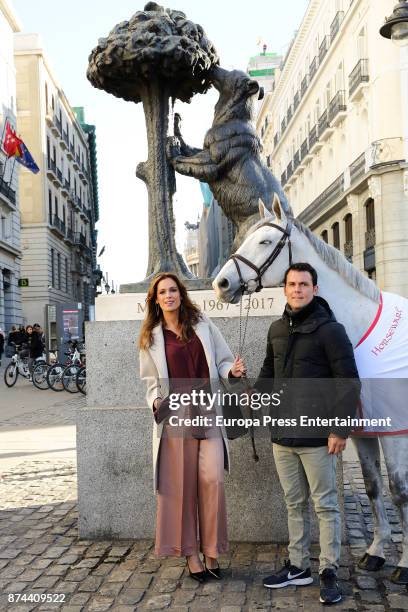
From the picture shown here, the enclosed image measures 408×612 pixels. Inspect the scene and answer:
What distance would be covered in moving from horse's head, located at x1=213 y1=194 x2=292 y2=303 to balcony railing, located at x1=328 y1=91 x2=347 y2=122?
31.4m

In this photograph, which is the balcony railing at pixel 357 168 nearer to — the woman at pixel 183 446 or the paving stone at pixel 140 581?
the woman at pixel 183 446

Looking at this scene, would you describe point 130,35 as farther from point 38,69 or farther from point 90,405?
point 38,69

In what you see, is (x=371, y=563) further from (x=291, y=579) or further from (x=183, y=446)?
(x=183, y=446)

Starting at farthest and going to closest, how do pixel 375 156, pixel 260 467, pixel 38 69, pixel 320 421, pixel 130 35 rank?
1. pixel 38 69
2. pixel 375 156
3. pixel 130 35
4. pixel 260 467
5. pixel 320 421

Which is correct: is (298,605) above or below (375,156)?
below

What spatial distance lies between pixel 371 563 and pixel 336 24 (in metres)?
34.9

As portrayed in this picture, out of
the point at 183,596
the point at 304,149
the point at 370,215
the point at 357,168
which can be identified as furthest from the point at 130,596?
the point at 304,149

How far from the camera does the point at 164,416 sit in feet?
13.1

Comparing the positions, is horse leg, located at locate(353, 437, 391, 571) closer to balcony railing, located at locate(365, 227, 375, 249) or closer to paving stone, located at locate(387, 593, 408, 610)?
paving stone, located at locate(387, 593, 408, 610)

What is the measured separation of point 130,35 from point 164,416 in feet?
10.1

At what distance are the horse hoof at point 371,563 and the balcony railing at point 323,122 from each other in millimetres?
34378

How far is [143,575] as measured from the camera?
13.8 ft

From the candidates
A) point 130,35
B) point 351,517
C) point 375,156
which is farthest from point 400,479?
point 375,156

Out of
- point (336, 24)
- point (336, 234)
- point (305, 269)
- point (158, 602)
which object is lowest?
point (158, 602)
